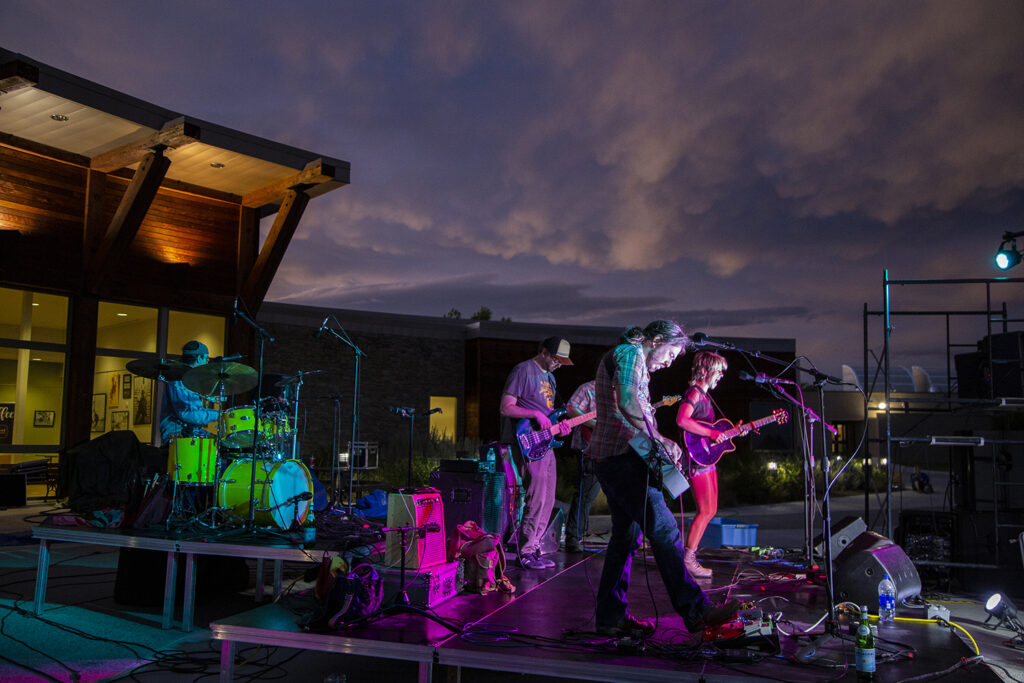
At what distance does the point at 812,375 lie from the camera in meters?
5.11

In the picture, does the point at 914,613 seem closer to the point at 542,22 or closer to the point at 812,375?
the point at 812,375

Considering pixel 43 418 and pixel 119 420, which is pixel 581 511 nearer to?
pixel 43 418

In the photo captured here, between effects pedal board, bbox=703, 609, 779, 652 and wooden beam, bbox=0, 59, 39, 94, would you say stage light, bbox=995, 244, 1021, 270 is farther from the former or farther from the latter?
wooden beam, bbox=0, 59, 39, 94

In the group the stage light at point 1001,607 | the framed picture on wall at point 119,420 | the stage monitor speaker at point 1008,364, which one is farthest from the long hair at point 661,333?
the framed picture on wall at point 119,420

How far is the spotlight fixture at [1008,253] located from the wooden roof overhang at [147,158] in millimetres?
10363

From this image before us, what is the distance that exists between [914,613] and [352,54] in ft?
43.7

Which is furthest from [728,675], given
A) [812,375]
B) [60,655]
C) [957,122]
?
[957,122]

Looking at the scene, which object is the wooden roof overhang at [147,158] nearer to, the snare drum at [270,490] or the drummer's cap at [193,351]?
the drummer's cap at [193,351]

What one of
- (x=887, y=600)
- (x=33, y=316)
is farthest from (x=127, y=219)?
(x=887, y=600)

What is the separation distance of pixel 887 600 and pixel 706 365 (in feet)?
7.15

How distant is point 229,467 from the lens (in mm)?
6812

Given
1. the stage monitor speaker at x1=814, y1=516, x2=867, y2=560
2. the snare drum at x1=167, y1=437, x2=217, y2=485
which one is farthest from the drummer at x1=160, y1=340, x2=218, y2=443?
→ the stage monitor speaker at x1=814, y1=516, x2=867, y2=560

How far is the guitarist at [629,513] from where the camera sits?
3.98m

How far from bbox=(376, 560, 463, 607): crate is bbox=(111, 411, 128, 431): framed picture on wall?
10.6 meters
